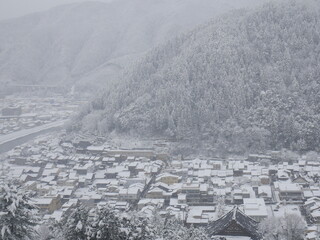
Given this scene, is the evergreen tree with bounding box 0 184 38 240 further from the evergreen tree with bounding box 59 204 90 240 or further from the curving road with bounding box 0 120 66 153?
the curving road with bounding box 0 120 66 153

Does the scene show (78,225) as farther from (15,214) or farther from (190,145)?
(190,145)

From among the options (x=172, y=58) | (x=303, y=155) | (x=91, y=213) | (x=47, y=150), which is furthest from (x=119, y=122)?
(x=91, y=213)

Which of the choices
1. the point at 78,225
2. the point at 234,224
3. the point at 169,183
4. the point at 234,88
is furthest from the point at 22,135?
the point at 78,225

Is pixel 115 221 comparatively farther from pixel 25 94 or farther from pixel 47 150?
pixel 25 94

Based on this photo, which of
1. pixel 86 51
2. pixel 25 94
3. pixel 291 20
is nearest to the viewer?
pixel 291 20

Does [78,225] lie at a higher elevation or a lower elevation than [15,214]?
lower
